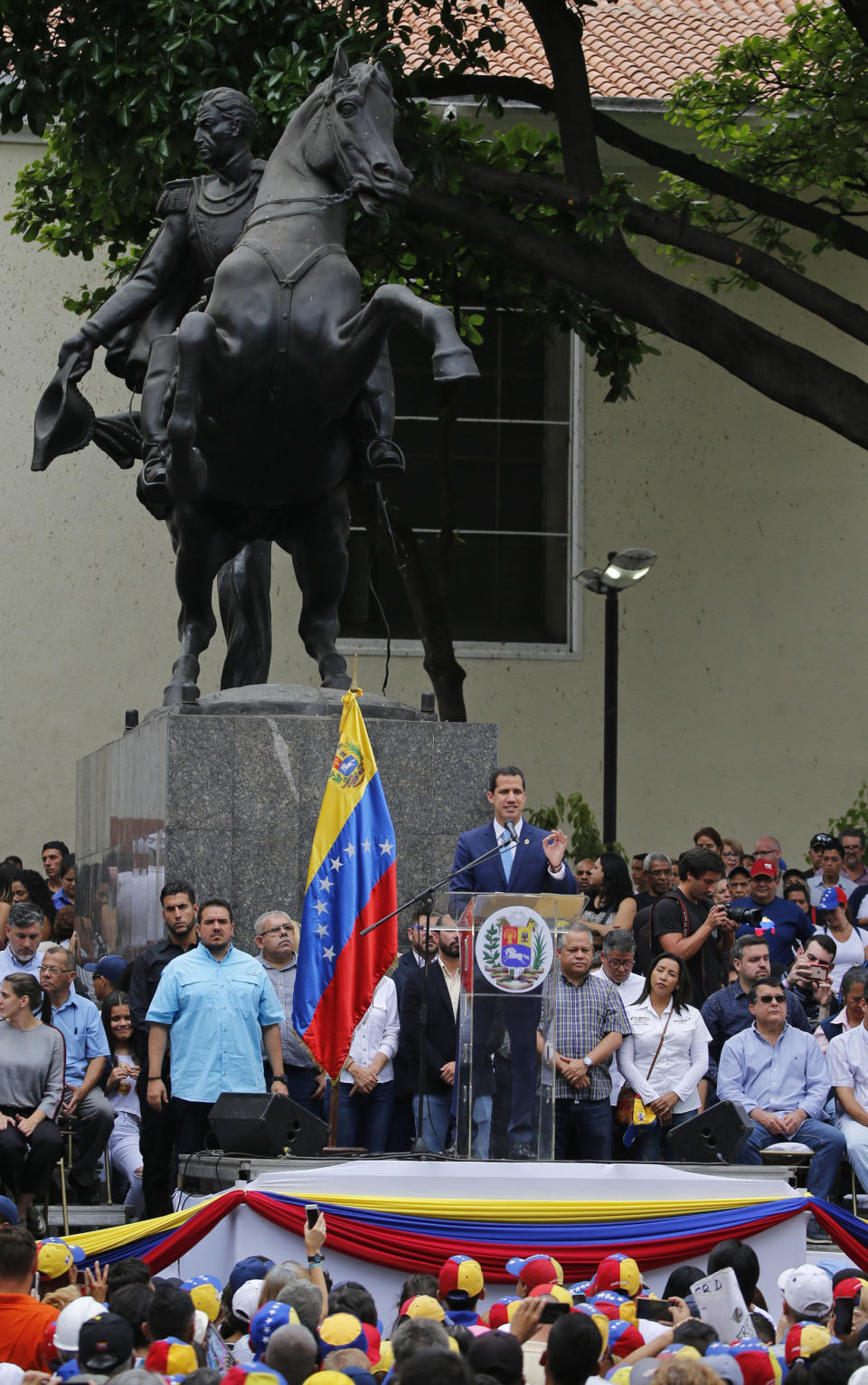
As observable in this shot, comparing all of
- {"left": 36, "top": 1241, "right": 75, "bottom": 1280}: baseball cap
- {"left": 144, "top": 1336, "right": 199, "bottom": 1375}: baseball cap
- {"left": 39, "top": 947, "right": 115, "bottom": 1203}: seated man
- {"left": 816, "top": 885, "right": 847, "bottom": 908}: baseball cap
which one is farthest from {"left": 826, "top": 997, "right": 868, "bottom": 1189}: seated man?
{"left": 144, "top": 1336, "right": 199, "bottom": 1375}: baseball cap

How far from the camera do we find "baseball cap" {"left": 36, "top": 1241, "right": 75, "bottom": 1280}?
7.63m

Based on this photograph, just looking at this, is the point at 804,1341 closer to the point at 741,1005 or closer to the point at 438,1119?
the point at 438,1119

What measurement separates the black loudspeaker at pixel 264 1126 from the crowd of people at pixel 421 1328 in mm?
1128

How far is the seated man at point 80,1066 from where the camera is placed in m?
10.8

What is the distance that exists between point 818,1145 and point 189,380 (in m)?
4.92

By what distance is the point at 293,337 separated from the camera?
1120 cm

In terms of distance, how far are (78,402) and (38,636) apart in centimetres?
1116

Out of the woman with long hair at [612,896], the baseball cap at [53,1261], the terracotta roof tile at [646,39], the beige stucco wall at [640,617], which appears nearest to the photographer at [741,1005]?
the woman with long hair at [612,896]

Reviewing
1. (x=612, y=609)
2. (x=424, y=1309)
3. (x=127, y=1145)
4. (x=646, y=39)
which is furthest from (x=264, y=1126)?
(x=646, y=39)

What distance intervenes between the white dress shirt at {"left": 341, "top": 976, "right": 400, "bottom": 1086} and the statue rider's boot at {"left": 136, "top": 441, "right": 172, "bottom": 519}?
300cm

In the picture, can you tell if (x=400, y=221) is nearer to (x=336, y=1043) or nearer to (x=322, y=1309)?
(x=336, y=1043)

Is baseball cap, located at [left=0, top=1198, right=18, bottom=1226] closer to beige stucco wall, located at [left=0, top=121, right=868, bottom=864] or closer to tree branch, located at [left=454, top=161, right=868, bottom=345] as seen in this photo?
tree branch, located at [left=454, top=161, right=868, bottom=345]

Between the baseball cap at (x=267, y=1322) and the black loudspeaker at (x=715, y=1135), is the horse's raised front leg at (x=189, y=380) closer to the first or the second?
the black loudspeaker at (x=715, y=1135)

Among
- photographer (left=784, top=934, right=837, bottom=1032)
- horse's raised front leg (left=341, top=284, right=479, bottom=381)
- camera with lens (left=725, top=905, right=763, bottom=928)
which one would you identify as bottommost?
photographer (left=784, top=934, right=837, bottom=1032)
